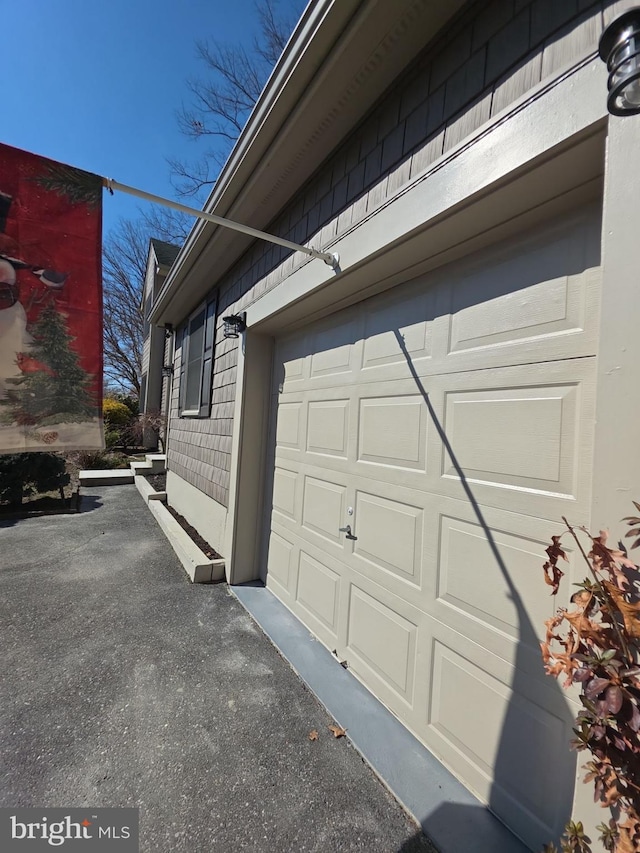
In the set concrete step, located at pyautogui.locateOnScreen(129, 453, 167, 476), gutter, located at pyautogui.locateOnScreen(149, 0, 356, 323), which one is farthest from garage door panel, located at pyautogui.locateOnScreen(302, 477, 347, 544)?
concrete step, located at pyautogui.locateOnScreen(129, 453, 167, 476)

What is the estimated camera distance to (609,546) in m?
1.12

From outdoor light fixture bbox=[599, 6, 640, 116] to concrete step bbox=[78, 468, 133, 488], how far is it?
991 centimetres

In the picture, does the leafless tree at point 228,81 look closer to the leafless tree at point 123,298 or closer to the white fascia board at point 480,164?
the white fascia board at point 480,164

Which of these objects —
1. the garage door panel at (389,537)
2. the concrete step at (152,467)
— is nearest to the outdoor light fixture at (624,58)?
the garage door panel at (389,537)

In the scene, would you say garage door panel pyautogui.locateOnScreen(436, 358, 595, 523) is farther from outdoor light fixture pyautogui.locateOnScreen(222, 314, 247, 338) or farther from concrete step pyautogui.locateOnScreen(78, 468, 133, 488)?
concrete step pyautogui.locateOnScreen(78, 468, 133, 488)

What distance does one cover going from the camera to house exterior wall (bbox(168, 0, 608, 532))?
4.54 feet

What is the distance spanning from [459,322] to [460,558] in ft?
3.99

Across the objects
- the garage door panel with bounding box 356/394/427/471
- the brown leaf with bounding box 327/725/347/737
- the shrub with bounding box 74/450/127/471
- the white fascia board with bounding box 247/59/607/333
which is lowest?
the brown leaf with bounding box 327/725/347/737

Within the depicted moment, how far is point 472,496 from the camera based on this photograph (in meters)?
1.81

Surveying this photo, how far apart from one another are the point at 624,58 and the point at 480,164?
25.6 inches

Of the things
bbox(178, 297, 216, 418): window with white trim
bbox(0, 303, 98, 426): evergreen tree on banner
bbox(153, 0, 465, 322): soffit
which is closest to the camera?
bbox(0, 303, 98, 426): evergreen tree on banner

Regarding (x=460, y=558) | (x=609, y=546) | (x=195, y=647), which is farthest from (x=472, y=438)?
(x=195, y=647)

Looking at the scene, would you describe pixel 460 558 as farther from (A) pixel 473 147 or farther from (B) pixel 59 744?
(B) pixel 59 744

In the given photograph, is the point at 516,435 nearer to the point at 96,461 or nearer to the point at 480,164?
the point at 480,164
